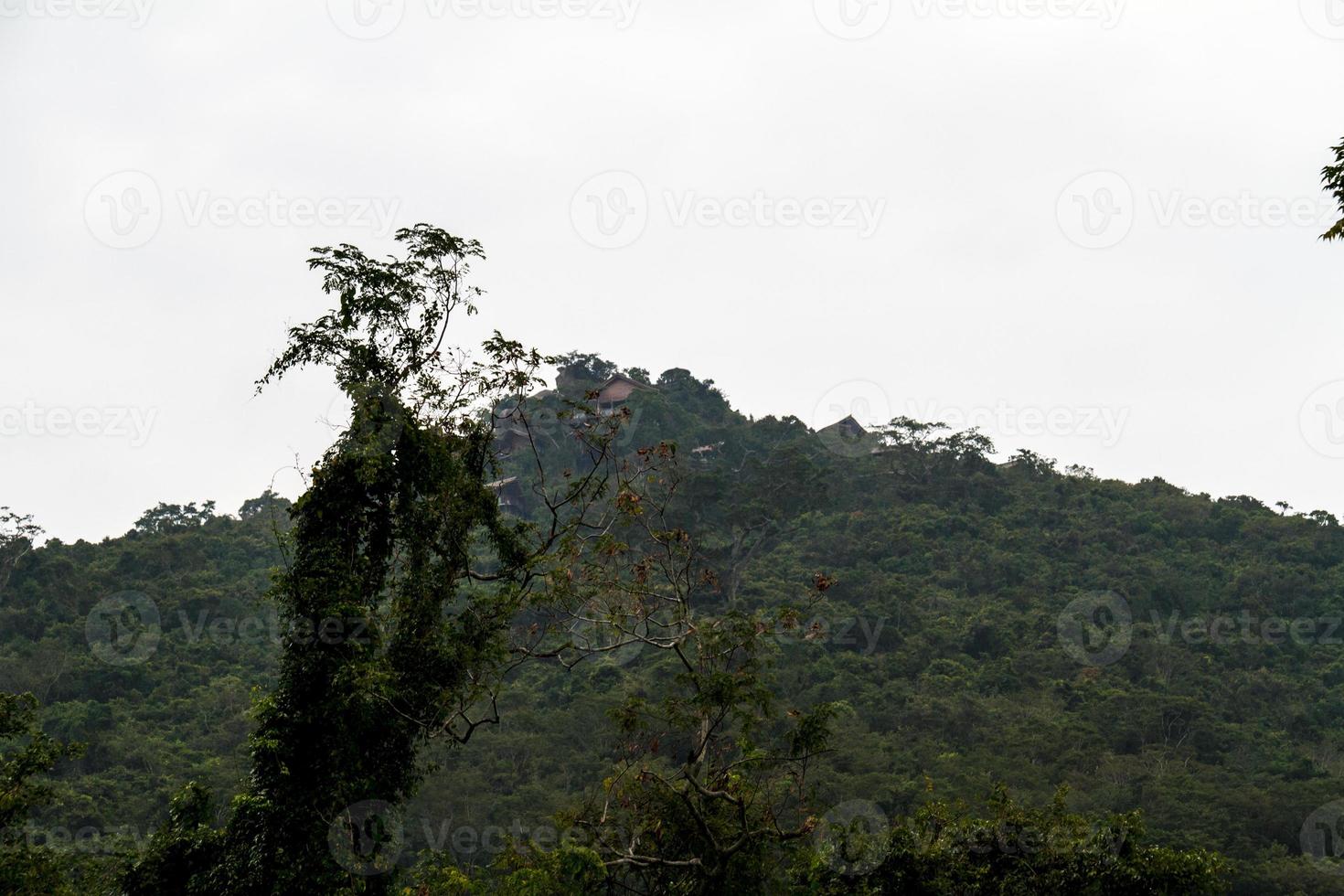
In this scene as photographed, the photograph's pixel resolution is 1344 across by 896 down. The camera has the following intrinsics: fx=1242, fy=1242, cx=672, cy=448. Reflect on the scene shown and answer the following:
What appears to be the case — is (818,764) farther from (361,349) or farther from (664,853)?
(361,349)

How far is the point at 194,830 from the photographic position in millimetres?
10516

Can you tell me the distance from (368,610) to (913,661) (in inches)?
898

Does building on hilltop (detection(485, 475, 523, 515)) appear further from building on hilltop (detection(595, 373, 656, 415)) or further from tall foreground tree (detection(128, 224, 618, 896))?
tall foreground tree (detection(128, 224, 618, 896))

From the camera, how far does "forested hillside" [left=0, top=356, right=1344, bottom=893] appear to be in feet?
76.7

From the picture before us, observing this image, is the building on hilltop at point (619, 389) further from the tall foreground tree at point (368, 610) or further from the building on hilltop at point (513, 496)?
the tall foreground tree at point (368, 610)

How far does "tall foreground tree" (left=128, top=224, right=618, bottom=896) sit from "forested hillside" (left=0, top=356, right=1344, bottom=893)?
5.46 feet

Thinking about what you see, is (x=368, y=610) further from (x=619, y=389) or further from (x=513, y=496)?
(x=619, y=389)

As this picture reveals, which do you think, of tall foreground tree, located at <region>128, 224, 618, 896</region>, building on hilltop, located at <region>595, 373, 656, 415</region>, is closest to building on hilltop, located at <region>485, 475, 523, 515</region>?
building on hilltop, located at <region>595, 373, 656, 415</region>

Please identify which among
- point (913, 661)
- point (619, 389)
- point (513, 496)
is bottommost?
point (913, 661)

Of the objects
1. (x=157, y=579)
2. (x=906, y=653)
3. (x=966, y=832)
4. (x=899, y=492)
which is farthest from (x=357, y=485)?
(x=899, y=492)

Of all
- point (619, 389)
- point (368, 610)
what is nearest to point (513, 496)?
point (619, 389)

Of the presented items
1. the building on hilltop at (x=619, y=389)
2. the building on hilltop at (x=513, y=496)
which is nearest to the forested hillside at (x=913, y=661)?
the building on hilltop at (x=513, y=496)

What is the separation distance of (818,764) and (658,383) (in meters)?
33.5

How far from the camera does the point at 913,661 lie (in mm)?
31328
